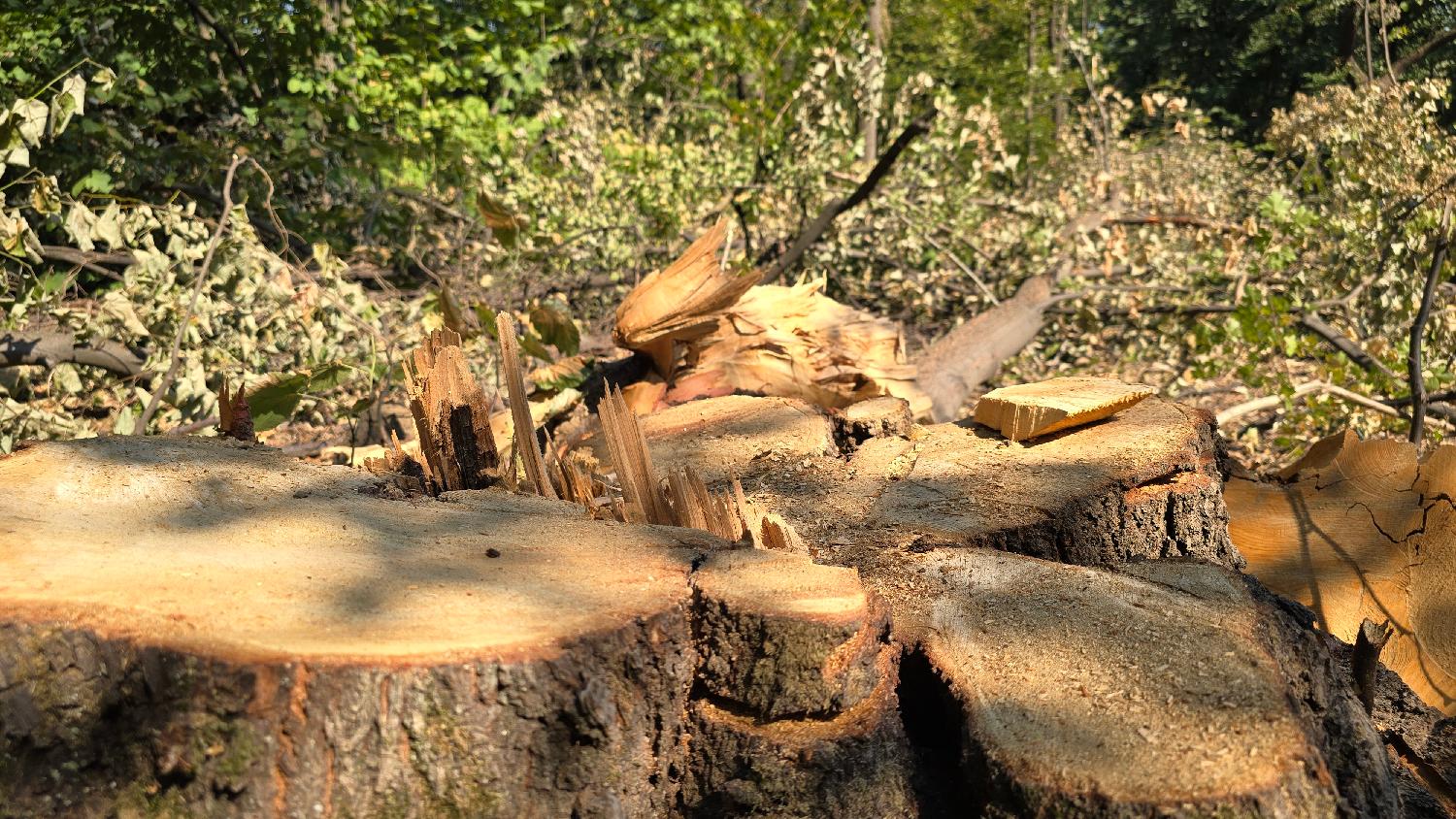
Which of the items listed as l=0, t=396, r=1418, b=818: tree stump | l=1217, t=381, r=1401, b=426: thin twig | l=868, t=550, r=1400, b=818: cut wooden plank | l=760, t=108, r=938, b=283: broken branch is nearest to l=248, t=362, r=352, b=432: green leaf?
l=0, t=396, r=1418, b=818: tree stump

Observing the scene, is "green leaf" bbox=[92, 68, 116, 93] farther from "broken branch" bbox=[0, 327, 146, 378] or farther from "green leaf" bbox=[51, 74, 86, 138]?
"broken branch" bbox=[0, 327, 146, 378]

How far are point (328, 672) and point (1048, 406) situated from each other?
157cm

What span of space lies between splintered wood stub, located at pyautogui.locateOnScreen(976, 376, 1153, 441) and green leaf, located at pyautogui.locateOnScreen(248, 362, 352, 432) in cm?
174

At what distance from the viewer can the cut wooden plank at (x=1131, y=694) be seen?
122 cm

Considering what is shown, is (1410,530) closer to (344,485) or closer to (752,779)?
(752,779)

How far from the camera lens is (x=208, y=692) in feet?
3.89

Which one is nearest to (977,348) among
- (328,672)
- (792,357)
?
(792,357)

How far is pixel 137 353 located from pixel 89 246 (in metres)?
0.89

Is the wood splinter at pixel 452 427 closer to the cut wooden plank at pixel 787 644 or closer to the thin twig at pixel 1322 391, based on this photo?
the cut wooden plank at pixel 787 644

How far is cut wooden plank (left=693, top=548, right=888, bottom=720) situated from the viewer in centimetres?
139

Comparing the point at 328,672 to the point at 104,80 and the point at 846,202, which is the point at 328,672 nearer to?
the point at 104,80

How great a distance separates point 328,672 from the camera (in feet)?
3.93

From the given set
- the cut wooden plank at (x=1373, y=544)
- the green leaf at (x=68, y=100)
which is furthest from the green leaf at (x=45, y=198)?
the cut wooden plank at (x=1373, y=544)

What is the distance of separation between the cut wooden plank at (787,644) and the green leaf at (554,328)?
2091mm
